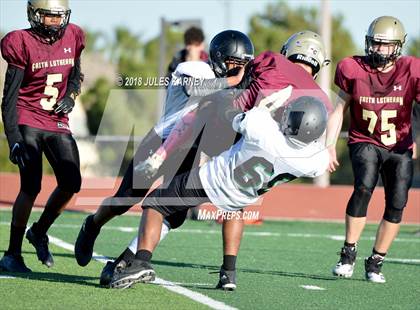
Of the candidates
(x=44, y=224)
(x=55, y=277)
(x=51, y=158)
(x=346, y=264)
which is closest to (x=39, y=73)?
(x=51, y=158)

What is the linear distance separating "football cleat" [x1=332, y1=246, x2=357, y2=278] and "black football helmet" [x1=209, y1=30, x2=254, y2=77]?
5.41ft

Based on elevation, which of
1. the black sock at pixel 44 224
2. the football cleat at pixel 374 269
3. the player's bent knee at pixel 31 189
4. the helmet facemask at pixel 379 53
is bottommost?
the football cleat at pixel 374 269

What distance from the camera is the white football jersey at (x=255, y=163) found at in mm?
5547

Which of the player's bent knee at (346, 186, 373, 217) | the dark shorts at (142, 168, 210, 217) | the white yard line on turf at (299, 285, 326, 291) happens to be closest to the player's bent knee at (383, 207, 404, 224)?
the player's bent knee at (346, 186, 373, 217)

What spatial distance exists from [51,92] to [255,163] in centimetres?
202

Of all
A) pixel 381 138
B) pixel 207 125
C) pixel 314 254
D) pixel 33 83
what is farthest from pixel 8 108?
pixel 314 254

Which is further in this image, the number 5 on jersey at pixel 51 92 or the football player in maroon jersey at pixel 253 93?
the number 5 on jersey at pixel 51 92

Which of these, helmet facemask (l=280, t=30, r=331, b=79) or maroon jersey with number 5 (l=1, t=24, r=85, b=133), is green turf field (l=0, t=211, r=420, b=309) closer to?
maroon jersey with number 5 (l=1, t=24, r=85, b=133)

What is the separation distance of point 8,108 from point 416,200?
7209 millimetres

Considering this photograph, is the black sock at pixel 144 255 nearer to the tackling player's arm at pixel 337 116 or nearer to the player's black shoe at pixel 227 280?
the player's black shoe at pixel 227 280

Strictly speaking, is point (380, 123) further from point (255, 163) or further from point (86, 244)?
point (86, 244)

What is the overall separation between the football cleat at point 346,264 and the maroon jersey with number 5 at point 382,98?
832 millimetres

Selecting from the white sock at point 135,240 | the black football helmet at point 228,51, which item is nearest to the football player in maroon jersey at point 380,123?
the black football helmet at point 228,51

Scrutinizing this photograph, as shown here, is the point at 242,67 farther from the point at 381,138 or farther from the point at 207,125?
the point at 381,138
